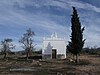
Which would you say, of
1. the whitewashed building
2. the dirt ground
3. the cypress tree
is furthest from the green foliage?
the whitewashed building

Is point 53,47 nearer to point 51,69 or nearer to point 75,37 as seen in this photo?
point 75,37

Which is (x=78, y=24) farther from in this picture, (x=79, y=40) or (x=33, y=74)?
(x=33, y=74)

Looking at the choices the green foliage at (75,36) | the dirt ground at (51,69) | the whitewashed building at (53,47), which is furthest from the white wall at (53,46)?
the dirt ground at (51,69)

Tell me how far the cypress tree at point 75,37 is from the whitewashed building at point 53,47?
12049 millimetres

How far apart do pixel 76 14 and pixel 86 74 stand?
22.1m

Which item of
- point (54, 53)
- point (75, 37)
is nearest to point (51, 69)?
point (75, 37)

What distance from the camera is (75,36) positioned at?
4734 cm

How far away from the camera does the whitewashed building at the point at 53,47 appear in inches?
2359

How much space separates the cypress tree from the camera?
47.1m

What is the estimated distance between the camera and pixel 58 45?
198 feet

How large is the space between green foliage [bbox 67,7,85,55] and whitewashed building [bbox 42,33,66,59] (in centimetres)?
1204

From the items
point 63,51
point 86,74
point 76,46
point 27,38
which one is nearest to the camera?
point 86,74

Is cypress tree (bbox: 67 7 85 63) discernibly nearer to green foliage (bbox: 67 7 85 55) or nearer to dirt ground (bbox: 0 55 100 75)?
green foliage (bbox: 67 7 85 55)

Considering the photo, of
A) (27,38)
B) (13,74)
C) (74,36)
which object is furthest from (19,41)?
(13,74)
